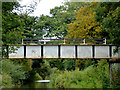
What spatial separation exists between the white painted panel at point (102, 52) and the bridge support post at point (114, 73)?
0.80 m

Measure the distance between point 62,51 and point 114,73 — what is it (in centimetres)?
451

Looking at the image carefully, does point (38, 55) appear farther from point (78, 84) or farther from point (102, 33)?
point (102, 33)

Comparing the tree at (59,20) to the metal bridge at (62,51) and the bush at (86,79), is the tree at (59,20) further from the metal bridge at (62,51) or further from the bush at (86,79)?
the metal bridge at (62,51)

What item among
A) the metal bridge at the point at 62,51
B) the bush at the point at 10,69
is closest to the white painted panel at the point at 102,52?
the metal bridge at the point at 62,51

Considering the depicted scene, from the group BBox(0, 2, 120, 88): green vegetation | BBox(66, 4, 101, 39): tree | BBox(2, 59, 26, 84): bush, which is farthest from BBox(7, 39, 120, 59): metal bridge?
BBox(66, 4, 101, 39): tree

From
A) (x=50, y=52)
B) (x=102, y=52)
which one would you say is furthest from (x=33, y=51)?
(x=102, y=52)

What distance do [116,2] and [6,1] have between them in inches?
399

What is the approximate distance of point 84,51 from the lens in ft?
58.4

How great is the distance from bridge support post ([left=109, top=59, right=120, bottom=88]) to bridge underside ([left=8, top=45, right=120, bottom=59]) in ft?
2.00

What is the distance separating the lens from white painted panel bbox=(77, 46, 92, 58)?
17797 millimetres

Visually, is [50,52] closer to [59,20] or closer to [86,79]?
[86,79]

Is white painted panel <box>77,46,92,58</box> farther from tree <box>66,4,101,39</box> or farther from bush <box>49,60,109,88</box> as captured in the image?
tree <box>66,4,101,39</box>

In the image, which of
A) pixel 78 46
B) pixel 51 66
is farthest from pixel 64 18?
pixel 78 46

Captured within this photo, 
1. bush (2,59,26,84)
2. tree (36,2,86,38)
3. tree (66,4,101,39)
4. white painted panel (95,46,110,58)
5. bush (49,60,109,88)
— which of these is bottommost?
bush (49,60,109,88)
